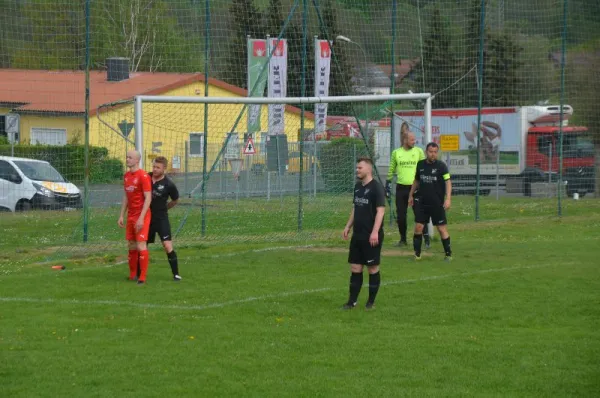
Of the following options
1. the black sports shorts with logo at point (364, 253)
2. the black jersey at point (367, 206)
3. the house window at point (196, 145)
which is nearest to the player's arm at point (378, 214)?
the black jersey at point (367, 206)

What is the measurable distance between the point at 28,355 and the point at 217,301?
347 cm

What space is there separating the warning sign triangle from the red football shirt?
7.41m

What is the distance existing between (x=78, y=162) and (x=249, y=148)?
4.01 meters

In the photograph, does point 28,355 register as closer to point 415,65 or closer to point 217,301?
point 217,301

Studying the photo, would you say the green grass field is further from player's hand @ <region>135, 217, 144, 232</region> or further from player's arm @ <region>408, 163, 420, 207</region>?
player's arm @ <region>408, 163, 420, 207</region>

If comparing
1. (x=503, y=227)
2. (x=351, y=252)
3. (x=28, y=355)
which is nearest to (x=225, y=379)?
(x=28, y=355)

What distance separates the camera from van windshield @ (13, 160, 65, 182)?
22859 millimetres

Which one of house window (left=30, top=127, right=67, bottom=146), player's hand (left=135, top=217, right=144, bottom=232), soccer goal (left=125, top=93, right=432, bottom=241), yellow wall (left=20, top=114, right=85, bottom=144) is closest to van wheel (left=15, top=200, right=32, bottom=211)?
yellow wall (left=20, top=114, right=85, bottom=144)

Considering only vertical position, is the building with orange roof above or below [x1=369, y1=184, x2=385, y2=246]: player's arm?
above

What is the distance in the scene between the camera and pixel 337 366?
8844 mm

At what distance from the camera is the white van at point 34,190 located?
21.9 metres

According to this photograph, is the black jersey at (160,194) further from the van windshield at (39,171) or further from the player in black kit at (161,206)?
the van windshield at (39,171)

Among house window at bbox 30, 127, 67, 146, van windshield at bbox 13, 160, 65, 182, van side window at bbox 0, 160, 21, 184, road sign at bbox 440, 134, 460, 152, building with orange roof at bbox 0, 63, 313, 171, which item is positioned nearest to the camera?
building with orange roof at bbox 0, 63, 313, 171

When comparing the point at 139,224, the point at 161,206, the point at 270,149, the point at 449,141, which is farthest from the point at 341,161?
the point at 449,141
